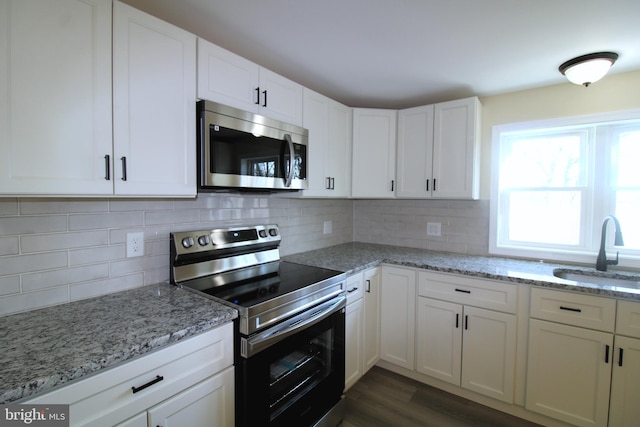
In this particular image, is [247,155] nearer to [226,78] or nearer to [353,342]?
[226,78]

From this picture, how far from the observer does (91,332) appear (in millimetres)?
1091

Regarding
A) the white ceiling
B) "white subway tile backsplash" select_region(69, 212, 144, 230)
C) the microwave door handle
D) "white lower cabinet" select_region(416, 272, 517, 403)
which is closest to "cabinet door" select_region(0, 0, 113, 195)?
"white subway tile backsplash" select_region(69, 212, 144, 230)

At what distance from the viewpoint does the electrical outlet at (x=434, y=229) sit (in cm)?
284

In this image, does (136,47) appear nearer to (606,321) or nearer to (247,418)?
(247,418)

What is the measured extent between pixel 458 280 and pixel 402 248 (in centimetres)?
83

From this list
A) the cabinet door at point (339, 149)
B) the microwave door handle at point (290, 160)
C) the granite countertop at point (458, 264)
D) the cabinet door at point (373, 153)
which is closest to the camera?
the granite countertop at point (458, 264)

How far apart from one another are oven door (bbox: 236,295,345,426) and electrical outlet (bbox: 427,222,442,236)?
1.37m

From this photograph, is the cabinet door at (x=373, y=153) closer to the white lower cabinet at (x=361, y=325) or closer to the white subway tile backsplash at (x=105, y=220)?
the white lower cabinet at (x=361, y=325)

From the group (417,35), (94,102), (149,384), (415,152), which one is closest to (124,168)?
(94,102)

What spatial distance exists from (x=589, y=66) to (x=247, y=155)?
84.4 inches

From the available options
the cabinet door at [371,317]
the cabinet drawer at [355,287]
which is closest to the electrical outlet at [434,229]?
the cabinet door at [371,317]

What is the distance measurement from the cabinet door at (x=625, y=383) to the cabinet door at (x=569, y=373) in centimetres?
3

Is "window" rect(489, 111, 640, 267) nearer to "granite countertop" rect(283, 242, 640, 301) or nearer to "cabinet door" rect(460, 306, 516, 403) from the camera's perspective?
"granite countertop" rect(283, 242, 640, 301)

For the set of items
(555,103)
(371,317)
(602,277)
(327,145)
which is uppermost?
(555,103)
